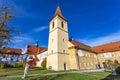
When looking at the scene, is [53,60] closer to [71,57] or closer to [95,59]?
[71,57]

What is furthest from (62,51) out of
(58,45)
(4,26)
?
(4,26)

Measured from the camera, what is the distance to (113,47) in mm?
45250

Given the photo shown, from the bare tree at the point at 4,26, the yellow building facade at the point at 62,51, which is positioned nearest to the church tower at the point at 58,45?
the yellow building facade at the point at 62,51

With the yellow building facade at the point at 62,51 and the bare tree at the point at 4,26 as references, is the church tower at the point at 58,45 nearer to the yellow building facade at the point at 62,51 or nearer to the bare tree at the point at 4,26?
the yellow building facade at the point at 62,51

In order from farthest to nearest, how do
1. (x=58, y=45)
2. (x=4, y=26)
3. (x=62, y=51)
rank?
1. (x=62, y=51)
2. (x=58, y=45)
3. (x=4, y=26)

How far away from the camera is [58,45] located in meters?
30.7

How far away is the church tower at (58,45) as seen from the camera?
29812mm

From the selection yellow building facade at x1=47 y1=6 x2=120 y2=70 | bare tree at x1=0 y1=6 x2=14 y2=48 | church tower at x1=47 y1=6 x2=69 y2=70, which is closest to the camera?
bare tree at x1=0 y1=6 x2=14 y2=48

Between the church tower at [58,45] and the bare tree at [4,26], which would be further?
the church tower at [58,45]

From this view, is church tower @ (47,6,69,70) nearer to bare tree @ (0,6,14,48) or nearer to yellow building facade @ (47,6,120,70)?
yellow building facade @ (47,6,120,70)

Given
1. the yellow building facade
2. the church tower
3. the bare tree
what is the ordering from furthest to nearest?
the yellow building facade, the church tower, the bare tree

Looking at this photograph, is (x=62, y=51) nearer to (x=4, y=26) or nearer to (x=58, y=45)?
(x=58, y=45)

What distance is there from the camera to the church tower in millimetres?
29812

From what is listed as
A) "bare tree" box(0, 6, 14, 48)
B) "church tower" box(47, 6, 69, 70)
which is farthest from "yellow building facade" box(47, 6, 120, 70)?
"bare tree" box(0, 6, 14, 48)
